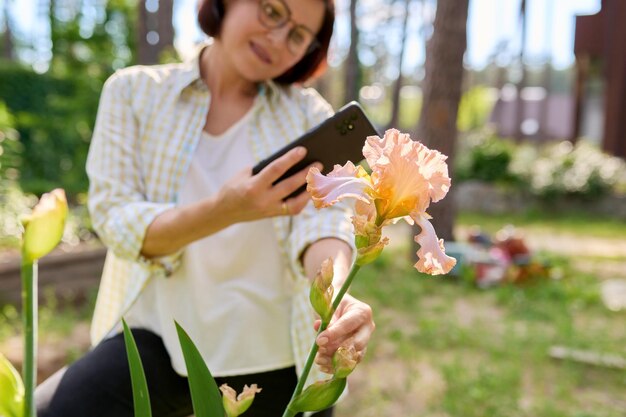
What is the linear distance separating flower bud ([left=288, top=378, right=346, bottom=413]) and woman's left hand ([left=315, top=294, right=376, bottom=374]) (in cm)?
4

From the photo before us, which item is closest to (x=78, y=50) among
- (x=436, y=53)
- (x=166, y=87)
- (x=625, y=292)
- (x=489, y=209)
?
(x=489, y=209)

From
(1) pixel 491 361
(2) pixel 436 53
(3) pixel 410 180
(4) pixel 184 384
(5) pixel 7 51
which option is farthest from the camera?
(5) pixel 7 51

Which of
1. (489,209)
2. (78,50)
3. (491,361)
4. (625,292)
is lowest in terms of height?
(489,209)

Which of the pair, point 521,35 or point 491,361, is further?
point 521,35

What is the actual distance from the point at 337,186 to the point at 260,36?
0.80 meters

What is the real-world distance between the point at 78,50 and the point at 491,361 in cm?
1114

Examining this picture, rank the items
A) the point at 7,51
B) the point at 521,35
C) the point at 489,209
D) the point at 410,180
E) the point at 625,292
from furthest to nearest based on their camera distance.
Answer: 1. the point at 7,51
2. the point at 521,35
3. the point at 489,209
4. the point at 625,292
5. the point at 410,180

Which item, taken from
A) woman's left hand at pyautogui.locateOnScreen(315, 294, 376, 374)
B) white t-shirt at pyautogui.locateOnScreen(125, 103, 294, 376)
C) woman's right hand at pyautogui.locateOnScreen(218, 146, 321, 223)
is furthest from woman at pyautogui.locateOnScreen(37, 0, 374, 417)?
woman's left hand at pyautogui.locateOnScreen(315, 294, 376, 374)

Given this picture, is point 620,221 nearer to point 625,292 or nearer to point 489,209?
point 489,209

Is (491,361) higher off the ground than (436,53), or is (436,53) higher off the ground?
(436,53)

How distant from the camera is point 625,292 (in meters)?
5.14

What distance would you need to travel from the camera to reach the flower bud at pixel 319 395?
60 centimetres

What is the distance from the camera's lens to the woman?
4.08ft

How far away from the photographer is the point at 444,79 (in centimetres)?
575
